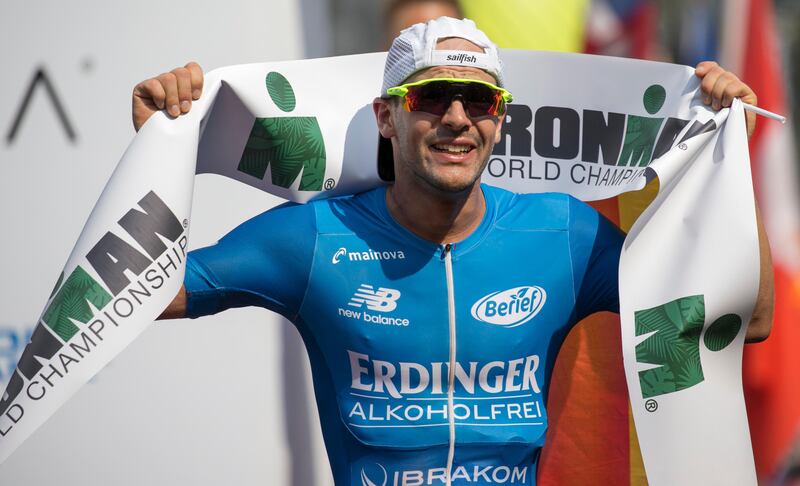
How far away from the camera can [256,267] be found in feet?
10.8

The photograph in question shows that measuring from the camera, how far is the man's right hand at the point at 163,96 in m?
3.22

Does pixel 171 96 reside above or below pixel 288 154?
above

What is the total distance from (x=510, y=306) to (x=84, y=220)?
6.39 ft

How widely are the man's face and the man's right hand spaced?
644 millimetres

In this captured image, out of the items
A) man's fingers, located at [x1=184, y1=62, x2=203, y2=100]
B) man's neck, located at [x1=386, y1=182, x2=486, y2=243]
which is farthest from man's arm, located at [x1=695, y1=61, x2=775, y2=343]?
man's fingers, located at [x1=184, y1=62, x2=203, y2=100]

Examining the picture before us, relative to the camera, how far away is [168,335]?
4.46 metres

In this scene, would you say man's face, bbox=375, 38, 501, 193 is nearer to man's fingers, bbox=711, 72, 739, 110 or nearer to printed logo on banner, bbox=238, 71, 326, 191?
printed logo on banner, bbox=238, 71, 326, 191

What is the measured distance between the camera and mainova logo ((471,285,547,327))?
10.9 ft

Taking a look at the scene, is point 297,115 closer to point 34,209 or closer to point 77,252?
point 77,252

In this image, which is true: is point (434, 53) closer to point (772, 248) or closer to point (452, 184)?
point (452, 184)

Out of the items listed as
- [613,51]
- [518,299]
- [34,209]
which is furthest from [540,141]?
[613,51]

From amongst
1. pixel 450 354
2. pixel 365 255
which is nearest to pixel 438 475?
pixel 450 354

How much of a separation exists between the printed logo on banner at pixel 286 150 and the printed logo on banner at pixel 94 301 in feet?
1.83

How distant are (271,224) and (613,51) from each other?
8.87m
